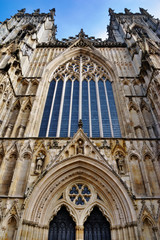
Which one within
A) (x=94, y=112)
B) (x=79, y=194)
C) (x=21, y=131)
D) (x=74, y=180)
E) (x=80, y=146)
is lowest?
(x=79, y=194)

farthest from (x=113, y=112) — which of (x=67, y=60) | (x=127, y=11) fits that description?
(x=127, y=11)

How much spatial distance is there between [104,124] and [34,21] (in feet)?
69.3

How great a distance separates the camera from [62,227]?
807 cm

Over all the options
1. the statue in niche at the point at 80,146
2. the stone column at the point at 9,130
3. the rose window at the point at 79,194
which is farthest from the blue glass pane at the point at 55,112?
the rose window at the point at 79,194

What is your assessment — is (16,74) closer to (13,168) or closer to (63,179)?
(13,168)

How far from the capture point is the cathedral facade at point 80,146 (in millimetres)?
7781

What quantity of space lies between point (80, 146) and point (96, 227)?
3.70 m

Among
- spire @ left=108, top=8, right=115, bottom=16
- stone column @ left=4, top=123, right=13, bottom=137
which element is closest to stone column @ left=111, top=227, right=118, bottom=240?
stone column @ left=4, top=123, right=13, bottom=137

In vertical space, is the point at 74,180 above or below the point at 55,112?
below

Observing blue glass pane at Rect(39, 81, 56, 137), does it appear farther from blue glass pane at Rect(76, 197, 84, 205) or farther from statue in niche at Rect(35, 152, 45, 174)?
blue glass pane at Rect(76, 197, 84, 205)

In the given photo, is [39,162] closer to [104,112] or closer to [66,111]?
[66,111]

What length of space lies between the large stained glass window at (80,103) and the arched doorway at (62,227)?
169 inches

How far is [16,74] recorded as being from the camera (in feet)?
45.6

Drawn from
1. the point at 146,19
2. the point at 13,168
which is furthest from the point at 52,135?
the point at 146,19
